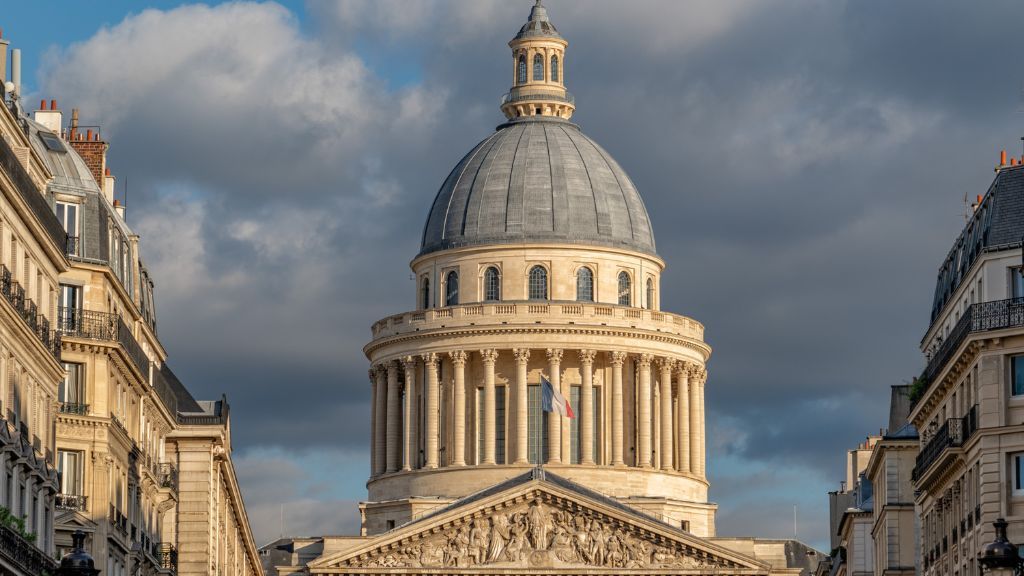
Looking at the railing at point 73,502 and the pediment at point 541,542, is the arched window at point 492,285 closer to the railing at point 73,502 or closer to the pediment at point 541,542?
the pediment at point 541,542

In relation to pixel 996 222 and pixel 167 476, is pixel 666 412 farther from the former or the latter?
pixel 996 222

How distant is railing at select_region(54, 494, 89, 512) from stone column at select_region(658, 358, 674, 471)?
67.8 m

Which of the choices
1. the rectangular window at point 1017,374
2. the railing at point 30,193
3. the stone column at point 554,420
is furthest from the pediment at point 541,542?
the railing at point 30,193

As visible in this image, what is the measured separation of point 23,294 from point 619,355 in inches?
3033

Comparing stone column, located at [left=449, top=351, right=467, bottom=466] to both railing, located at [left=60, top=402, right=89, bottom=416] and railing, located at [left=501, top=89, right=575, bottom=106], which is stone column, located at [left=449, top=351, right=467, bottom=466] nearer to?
railing, located at [left=501, top=89, right=575, bottom=106]

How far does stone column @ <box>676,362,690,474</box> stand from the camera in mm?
129250

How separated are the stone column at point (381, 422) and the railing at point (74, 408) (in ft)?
224

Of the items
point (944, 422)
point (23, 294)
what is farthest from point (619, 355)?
point (23, 294)

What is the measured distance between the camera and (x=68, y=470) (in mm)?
61969

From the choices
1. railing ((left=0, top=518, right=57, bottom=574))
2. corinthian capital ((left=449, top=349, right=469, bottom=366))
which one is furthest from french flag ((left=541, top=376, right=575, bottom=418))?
railing ((left=0, top=518, right=57, bottom=574))

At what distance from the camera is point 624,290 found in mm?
129250

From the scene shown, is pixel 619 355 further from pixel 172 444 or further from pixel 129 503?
pixel 129 503

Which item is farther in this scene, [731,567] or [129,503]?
[731,567]

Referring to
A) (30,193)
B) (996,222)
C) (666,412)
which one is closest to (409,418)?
(666,412)
